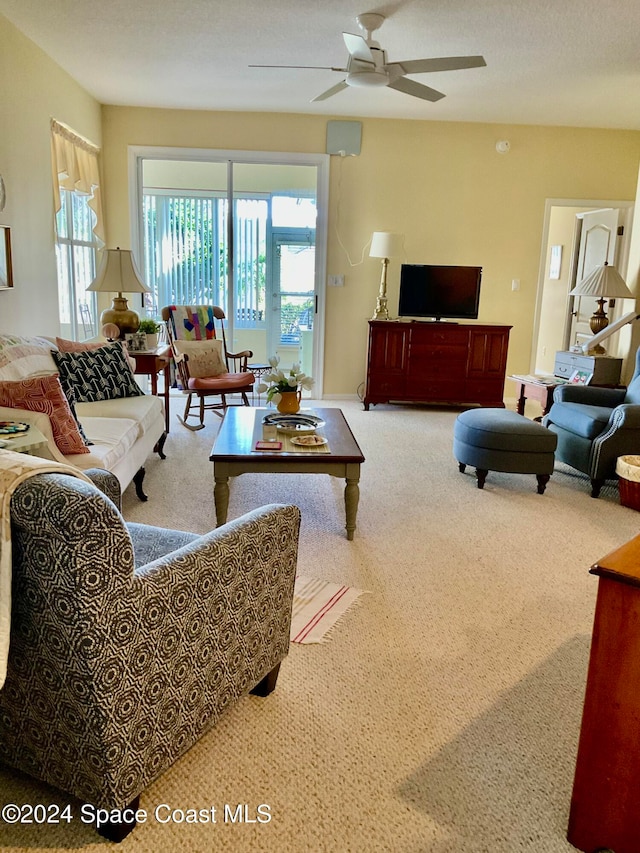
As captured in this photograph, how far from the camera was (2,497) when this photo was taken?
121 cm


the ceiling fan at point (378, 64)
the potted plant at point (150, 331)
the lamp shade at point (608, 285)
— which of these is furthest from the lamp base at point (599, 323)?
the potted plant at point (150, 331)

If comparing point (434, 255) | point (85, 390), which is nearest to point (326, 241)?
point (434, 255)

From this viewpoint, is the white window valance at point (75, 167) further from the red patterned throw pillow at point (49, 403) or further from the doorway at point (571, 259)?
the doorway at point (571, 259)

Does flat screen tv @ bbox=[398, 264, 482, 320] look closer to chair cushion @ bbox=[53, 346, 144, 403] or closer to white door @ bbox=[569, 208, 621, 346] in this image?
white door @ bbox=[569, 208, 621, 346]

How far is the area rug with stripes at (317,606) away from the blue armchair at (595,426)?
197cm

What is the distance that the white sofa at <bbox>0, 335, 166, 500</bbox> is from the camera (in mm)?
2678

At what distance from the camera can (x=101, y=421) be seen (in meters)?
3.43

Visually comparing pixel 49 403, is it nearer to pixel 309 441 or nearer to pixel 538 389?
pixel 309 441

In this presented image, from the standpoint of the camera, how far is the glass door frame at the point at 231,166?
621 centimetres

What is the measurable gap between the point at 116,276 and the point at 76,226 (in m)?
1.10

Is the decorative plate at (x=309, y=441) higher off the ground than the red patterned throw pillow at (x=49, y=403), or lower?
lower

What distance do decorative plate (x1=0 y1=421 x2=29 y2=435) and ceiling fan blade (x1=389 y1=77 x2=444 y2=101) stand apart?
303 cm

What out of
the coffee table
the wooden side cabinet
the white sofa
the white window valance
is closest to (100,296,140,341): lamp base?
the white window valance

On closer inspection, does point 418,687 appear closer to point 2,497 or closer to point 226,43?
point 2,497
